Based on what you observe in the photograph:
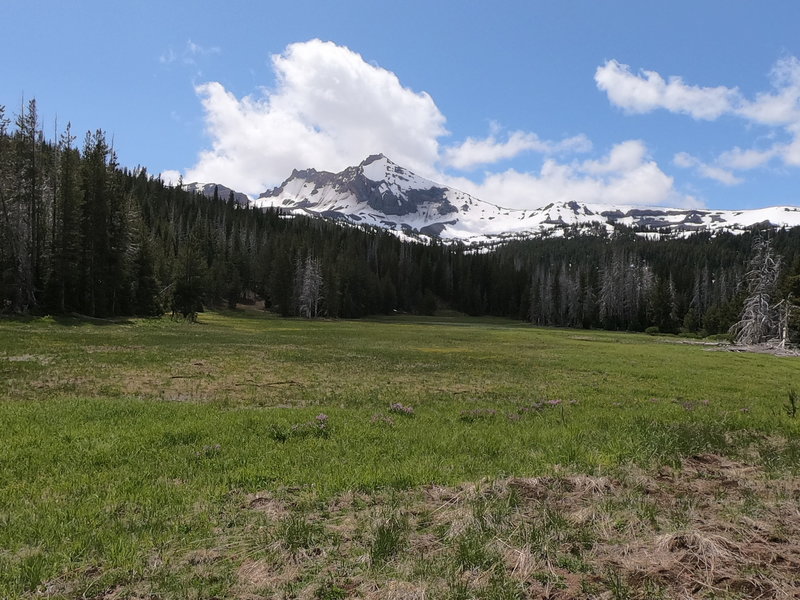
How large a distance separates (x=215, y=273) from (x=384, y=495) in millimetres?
119363

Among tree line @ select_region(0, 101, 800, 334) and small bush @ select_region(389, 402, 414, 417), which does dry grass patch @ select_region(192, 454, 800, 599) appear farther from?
tree line @ select_region(0, 101, 800, 334)

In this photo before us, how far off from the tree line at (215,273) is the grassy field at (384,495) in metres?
51.9

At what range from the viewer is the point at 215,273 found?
384 ft

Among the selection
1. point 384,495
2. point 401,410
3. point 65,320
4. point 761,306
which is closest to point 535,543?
point 384,495

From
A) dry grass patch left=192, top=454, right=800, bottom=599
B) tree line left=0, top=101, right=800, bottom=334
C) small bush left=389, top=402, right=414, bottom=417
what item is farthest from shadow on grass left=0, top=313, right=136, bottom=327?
dry grass patch left=192, top=454, right=800, bottom=599

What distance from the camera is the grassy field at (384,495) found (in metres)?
5.48

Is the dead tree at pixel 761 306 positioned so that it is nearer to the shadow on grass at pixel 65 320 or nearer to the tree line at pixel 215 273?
the tree line at pixel 215 273

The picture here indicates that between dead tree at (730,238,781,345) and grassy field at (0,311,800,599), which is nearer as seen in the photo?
grassy field at (0,311,800,599)

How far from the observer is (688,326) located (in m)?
121

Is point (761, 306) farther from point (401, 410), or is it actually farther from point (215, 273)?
point (215, 273)

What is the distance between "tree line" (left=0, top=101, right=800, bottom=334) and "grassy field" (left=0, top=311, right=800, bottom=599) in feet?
170

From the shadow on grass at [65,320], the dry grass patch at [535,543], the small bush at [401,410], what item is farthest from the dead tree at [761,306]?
the shadow on grass at [65,320]

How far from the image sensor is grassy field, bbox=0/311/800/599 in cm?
548

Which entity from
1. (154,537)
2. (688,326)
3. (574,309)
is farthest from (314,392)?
(574,309)
